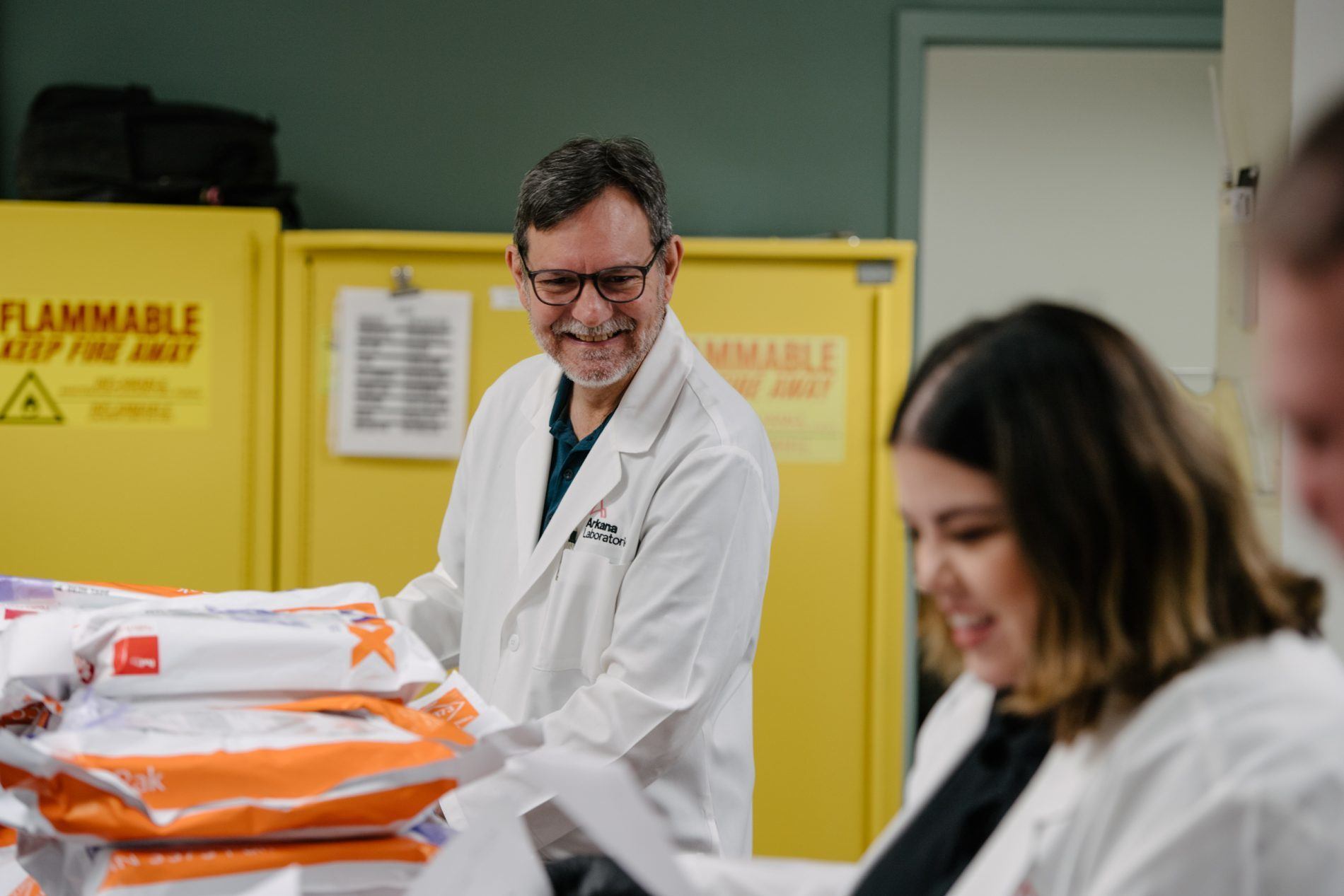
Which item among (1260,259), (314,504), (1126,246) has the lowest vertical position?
(314,504)

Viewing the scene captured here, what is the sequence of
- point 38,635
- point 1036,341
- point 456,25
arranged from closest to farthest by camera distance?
1. point 1036,341
2. point 38,635
3. point 456,25

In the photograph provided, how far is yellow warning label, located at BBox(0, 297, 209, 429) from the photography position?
2482 mm

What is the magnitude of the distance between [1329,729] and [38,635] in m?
0.89

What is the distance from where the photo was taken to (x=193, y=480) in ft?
8.28

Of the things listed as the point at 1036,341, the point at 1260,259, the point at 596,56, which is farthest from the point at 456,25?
the point at 1260,259

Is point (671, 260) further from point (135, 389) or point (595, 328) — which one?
point (135, 389)

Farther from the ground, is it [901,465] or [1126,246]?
[1126,246]

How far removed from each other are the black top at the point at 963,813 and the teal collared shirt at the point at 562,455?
80 centimetres

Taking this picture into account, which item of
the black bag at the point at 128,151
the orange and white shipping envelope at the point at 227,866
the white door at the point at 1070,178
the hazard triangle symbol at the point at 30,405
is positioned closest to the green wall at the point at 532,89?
the white door at the point at 1070,178

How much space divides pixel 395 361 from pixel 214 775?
1724 millimetres

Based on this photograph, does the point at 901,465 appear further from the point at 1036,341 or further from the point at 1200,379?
the point at 1200,379

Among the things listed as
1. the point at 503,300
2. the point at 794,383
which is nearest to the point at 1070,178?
the point at 794,383

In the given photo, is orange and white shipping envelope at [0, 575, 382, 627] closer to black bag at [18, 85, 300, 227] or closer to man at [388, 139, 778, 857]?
man at [388, 139, 778, 857]

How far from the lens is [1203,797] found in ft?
2.13
